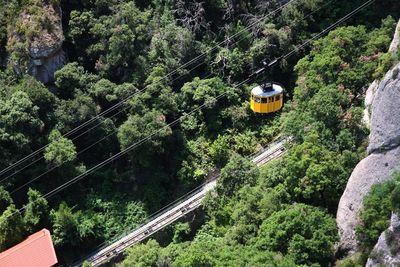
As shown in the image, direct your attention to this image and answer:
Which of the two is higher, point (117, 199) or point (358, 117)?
point (358, 117)

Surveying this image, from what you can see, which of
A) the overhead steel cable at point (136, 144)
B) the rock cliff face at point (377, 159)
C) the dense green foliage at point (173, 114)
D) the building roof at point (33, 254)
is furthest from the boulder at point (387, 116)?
the building roof at point (33, 254)

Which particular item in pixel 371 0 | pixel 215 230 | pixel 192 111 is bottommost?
pixel 215 230

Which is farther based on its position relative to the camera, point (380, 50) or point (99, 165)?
point (99, 165)

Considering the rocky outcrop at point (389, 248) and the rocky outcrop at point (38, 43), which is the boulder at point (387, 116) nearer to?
the rocky outcrop at point (389, 248)

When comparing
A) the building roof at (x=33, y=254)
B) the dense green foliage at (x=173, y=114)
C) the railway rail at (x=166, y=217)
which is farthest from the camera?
the railway rail at (x=166, y=217)

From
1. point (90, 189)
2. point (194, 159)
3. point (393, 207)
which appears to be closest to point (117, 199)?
point (90, 189)

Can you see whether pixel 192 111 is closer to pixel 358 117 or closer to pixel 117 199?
pixel 117 199

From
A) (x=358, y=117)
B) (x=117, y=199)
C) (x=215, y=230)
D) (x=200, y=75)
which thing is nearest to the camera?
(x=358, y=117)

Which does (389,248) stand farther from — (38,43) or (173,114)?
(38,43)
